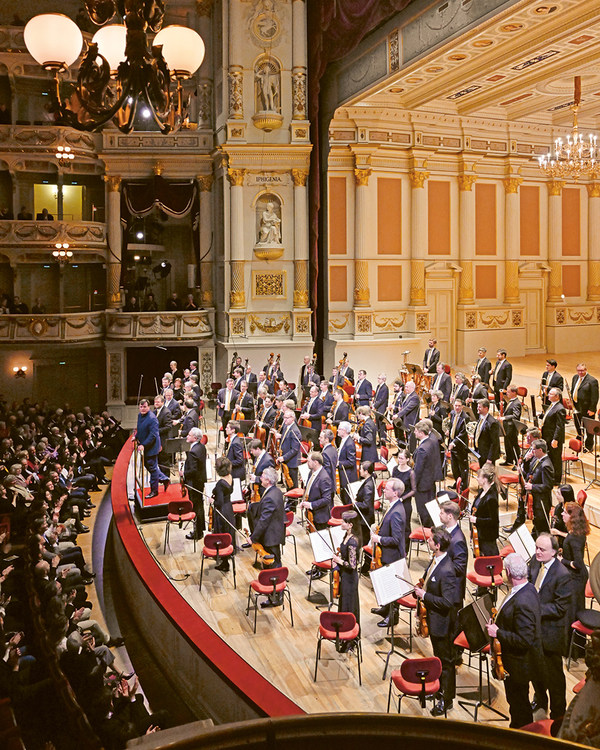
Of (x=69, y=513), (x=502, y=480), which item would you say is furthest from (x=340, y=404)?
(x=69, y=513)

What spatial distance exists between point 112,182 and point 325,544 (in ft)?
50.7

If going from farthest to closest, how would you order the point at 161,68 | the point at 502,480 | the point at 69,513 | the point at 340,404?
the point at 340,404, the point at 69,513, the point at 502,480, the point at 161,68

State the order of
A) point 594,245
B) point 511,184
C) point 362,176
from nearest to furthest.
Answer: point 362,176, point 511,184, point 594,245

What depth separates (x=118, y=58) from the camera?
17.6 ft

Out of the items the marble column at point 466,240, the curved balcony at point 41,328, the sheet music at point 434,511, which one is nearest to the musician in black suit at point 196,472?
the sheet music at point 434,511

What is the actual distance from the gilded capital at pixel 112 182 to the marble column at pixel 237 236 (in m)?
3.70

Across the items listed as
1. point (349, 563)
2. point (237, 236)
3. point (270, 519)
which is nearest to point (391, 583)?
point (349, 563)

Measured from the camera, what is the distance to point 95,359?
69.6 feet

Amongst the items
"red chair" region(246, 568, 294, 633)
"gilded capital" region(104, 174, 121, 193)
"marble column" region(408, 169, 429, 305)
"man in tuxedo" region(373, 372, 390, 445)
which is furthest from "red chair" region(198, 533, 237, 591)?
"gilded capital" region(104, 174, 121, 193)

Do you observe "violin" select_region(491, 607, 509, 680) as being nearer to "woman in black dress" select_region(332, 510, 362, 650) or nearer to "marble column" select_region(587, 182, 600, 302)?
"woman in black dress" select_region(332, 510, 362, 650)

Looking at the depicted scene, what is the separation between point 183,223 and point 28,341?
5.87m

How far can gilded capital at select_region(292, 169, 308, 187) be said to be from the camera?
17.9 m

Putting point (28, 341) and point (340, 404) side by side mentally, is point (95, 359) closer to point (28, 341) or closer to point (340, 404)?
point (28, 341)

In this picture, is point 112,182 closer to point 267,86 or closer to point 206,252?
point 206,252
